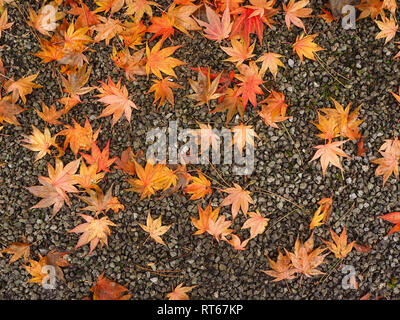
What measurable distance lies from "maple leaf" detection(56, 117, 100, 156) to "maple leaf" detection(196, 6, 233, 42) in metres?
0.82

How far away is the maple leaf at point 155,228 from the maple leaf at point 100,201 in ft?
0.53

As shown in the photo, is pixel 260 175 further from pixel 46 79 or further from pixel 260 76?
pixel 46 79

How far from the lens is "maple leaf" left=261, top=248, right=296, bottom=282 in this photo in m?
2.22

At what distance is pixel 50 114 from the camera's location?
228 cm

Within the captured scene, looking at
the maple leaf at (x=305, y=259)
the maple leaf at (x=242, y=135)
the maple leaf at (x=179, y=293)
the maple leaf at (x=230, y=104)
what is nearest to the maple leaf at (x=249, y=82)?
the maple leaf at (x=230, y=104)

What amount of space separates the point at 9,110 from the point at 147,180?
2.88 feet

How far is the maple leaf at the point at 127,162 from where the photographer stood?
7.34ft

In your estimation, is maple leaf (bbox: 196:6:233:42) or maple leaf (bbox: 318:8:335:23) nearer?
maple leaf (bbox: 196:6:233:42)

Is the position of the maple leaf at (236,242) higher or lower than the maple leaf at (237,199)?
lower

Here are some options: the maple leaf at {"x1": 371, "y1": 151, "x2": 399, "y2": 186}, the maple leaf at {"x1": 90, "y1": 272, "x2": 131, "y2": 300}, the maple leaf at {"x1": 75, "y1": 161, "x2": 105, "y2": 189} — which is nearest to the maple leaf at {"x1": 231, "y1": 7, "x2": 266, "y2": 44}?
the maple leaf at {"x1": 371, "y1": 151, "x2": 399, "y2": 186}

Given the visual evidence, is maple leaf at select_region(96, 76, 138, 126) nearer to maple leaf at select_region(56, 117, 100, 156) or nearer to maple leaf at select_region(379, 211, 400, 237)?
maple leaf at select_region(56, 117, 100, 156)

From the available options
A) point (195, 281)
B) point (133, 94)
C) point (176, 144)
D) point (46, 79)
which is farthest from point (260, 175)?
point (46, 79)

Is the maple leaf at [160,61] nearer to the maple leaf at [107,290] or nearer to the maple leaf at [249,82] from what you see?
the maple leaf at [249,82]
